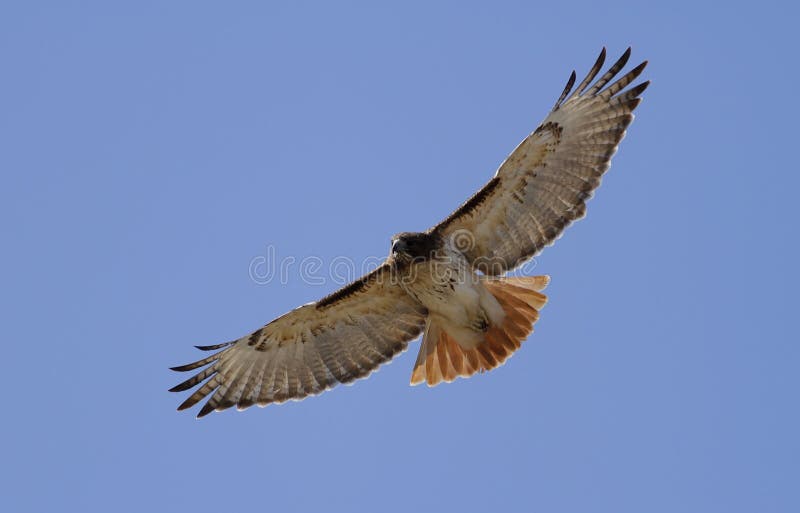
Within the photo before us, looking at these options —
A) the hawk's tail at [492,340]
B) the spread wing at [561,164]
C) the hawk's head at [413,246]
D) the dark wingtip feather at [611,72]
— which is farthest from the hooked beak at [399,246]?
the dark wingtip feather at [611,72]

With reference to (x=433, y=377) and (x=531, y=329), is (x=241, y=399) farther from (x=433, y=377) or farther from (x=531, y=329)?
(x=531, y=329)

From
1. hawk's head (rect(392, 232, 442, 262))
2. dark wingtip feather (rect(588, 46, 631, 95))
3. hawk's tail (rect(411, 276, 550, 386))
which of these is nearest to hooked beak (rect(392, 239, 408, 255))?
hawk's head (rect(392, 232, 442, 262))

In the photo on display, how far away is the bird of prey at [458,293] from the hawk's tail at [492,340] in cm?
1

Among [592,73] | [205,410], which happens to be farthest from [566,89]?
[205,410]

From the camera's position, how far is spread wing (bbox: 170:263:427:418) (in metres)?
15.3

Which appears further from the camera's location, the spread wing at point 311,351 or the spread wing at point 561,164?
the spread wing at point 311,351

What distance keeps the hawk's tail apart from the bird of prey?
0.04 ft

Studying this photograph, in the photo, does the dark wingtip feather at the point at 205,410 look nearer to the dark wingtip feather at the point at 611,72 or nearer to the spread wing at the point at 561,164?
the spread wing at the point at 561,164

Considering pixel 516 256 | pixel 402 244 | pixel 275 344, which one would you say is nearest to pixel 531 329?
pixel 516 256

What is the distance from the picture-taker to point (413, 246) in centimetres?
1456

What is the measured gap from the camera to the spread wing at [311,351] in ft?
50.2

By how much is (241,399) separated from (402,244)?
2.62 metres

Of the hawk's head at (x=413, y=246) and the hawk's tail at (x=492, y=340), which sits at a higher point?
the hawk's head at (x=413, y=246)

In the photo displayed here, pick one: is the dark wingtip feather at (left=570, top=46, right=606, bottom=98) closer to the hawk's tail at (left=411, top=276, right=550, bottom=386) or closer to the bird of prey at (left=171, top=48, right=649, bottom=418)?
the bird of prey at (left=171, top=48, right=649, bottom=418)
